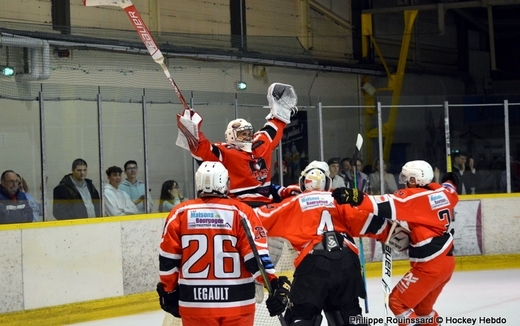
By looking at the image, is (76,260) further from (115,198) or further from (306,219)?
(306,219)

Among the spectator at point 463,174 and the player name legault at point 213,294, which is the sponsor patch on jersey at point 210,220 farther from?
the spectator at point 463,174

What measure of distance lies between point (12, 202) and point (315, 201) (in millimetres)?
3148

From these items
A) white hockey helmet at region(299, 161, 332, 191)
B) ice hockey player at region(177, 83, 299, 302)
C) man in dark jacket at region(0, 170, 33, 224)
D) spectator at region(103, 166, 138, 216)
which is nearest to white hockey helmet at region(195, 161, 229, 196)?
white hockey helmet at region(299, 161, 332, 191)

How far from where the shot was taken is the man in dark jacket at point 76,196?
7711 mm

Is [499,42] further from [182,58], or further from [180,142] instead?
[180,142]

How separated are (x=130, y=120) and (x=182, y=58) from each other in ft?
7.78

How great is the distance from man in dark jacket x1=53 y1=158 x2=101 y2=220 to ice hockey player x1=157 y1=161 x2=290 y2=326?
3533mm

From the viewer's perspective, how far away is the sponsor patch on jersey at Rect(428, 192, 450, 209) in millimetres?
5590

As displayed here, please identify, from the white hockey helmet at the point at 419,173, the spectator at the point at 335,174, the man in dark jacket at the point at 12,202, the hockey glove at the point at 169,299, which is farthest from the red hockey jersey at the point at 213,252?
the spectator at the point at 335,174

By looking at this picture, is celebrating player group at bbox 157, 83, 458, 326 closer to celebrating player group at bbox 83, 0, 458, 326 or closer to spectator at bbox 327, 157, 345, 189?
celebrating player group at bbox 83, 0, 458, 326

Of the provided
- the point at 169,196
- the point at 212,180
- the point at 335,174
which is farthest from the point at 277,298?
the point at 335,174

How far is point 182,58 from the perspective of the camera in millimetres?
10711

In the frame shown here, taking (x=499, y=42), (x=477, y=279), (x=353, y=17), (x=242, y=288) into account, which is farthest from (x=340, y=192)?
(x=499, y=42)

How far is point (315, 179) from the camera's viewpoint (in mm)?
5180
